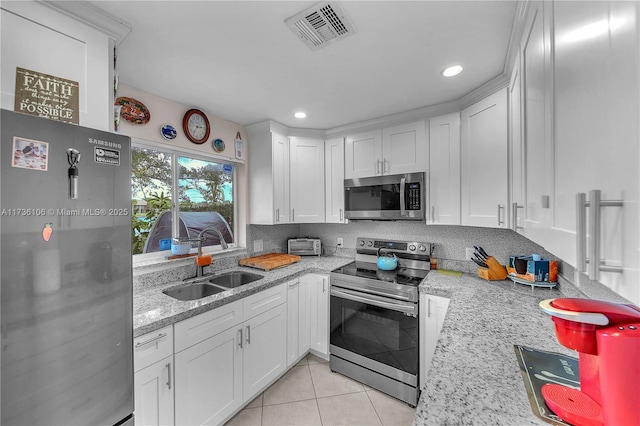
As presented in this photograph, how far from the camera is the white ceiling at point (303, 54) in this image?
1.15 m

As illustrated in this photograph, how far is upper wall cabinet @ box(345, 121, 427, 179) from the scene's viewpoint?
2.29 meters

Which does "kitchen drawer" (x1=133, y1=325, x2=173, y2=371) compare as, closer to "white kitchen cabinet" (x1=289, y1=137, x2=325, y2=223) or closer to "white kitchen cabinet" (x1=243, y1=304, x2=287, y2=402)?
"white kitchen cabinet" (x1=243, y1=304, x2=287, y2=402)

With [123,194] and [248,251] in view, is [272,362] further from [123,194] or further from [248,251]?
[123,194]

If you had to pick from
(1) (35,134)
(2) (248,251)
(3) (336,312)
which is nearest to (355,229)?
(3) (336,312)

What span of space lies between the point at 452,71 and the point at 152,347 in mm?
2428

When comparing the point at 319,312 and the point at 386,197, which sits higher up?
the point at 386,197

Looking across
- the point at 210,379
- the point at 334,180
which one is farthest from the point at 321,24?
the point at 210,379

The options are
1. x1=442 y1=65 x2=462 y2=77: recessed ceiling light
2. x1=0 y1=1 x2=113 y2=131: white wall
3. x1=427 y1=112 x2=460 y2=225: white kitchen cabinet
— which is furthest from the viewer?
x1=427 y1=112 x2=460 y2=225: white kitchen cabinet

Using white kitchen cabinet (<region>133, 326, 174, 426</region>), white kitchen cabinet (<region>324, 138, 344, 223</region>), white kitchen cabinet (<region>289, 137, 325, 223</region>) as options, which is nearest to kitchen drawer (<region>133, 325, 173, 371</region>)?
white kitchen cabinet (<region>133, 326, 174, 426</region>)

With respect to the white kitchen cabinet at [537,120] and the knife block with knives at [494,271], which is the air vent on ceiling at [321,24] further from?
the knife block with knives at [494,271]

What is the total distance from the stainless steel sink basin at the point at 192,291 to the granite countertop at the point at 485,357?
162 centimetres

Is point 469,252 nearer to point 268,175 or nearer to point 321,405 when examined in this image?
point 321,405

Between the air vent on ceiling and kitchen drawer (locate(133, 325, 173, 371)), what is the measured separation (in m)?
1.73

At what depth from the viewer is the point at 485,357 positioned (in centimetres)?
98
